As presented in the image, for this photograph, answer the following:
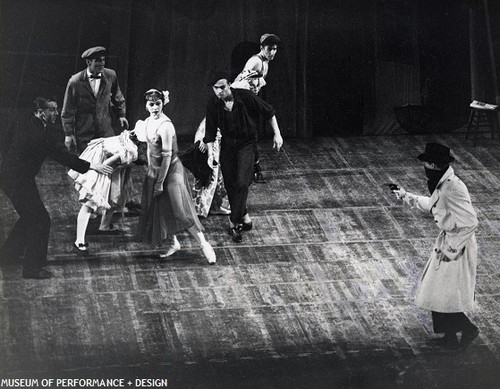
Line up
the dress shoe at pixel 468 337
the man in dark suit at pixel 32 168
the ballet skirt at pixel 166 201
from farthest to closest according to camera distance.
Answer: the ballet skirt at pixel 166 201, the man in dark suit at pixel 32 168, the dress shoe at pixel 468 337

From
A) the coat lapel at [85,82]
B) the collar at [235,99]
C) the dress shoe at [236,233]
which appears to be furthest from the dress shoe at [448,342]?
the coat lapel at [85,82]

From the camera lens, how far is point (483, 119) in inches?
533

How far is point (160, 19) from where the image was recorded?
12.7 m

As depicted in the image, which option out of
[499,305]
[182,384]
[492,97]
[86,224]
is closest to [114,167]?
[86,224]

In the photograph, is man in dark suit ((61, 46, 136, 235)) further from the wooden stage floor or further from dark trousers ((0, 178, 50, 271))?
dark trousers ((0, 178, 50, 271))

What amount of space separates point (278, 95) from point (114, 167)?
267cm

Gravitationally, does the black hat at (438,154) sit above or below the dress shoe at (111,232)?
above

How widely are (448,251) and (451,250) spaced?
2cm

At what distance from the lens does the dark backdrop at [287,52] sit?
12.4 meters

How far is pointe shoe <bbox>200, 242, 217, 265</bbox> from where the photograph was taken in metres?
10.8

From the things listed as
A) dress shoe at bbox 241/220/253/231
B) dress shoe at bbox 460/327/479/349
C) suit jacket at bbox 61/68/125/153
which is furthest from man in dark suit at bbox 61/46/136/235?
dress shoe at bbox 460/327/479/349

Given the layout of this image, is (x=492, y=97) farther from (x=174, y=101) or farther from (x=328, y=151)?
(x=174, y=101)

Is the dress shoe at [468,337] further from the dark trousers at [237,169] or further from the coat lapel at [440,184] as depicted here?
the dark trousers at [237,169]

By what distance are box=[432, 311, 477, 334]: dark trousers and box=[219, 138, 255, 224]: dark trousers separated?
2.09m
